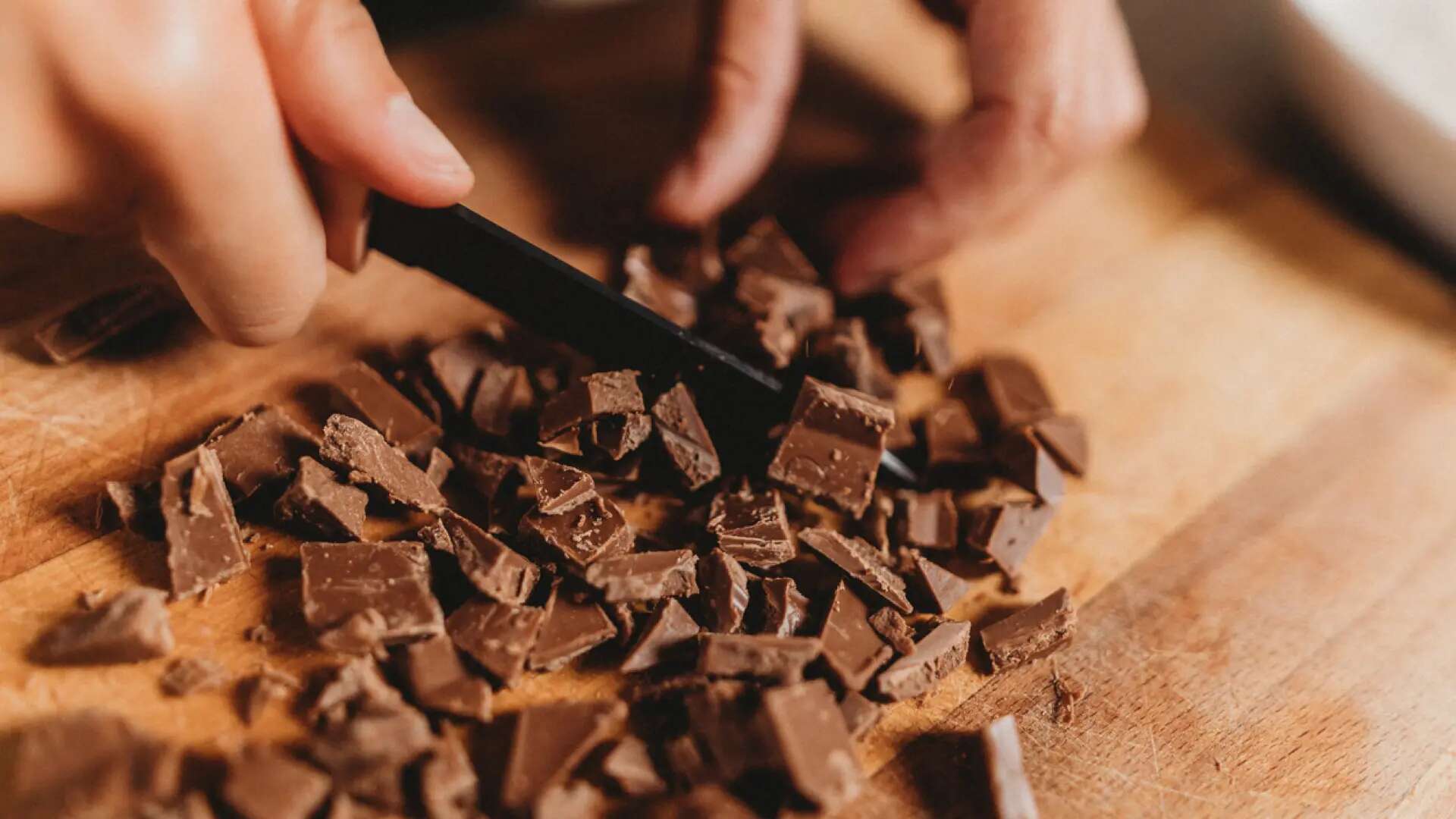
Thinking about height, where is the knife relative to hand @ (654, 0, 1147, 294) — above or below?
below

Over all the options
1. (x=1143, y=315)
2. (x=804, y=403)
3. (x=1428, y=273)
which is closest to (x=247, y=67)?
(x=804, y=403)

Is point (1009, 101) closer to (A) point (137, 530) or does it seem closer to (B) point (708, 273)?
(B) point (708, 273)

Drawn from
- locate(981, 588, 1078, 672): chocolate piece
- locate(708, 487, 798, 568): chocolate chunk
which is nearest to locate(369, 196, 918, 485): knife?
locate(708, 487, 798, 568): chocolate chunk

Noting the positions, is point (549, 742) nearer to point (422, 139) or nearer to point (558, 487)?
point (558, 487)

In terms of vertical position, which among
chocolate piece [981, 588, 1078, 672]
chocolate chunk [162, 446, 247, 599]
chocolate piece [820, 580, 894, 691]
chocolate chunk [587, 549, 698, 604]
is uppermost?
chocolate piece [981, 588, 1078, 672]

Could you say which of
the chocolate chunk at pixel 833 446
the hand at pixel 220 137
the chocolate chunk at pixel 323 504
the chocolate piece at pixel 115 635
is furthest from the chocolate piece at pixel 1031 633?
the chocolate piece at pixel 115 635

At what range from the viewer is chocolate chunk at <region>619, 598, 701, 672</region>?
6.63 feet

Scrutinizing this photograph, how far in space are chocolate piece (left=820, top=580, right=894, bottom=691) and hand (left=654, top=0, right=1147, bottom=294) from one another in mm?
985

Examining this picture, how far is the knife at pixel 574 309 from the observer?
2230 millimetres

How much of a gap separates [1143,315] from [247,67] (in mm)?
2140

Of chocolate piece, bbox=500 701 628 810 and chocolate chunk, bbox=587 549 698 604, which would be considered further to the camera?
chocolate chunk, bbox=587 549 698 604

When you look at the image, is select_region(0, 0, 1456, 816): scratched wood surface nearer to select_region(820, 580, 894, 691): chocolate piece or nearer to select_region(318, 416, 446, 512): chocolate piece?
select_region(820, 580, 894, 691): chocolate piece

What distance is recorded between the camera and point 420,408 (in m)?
2.36

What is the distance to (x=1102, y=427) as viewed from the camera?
264 centimetres
